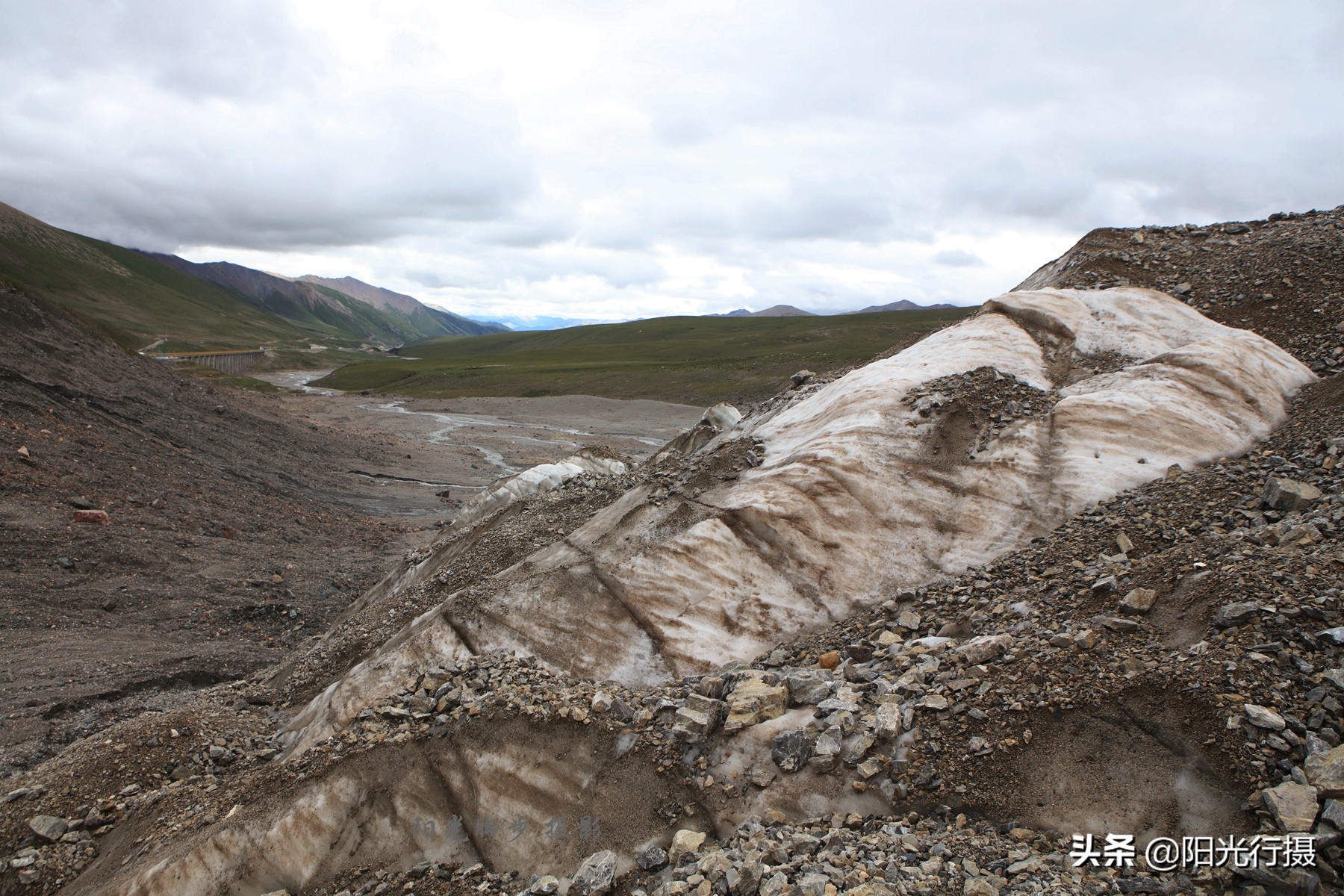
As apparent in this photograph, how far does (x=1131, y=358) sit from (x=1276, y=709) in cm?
915

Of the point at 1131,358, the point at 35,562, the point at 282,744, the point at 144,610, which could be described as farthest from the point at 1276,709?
the point at 35,562

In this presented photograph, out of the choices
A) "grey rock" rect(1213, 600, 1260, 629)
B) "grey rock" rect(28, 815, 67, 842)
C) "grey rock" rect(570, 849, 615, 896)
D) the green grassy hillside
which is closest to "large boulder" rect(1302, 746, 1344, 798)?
"grey rock" rect(1213, 600, 1260, 629)

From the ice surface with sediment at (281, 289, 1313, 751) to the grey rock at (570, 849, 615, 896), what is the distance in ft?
9.87

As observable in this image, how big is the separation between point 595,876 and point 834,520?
601 cm

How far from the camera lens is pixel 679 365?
365 ft

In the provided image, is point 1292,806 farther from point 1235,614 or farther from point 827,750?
point 827,750

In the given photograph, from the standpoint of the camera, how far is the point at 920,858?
563 cm

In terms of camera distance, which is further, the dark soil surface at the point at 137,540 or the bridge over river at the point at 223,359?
the bridge over river at the point at 223,359

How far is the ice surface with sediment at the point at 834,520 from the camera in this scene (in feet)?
33.0

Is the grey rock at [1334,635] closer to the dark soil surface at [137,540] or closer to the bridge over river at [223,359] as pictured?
the dark soil surface at [137,540]

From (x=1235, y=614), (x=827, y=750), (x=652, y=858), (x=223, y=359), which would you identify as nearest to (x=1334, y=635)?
(x=1235, y=614)

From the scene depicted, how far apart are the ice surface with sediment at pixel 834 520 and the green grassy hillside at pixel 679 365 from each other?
59740 mm

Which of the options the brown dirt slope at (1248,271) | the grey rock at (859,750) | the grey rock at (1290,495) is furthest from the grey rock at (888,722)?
the brown dirt slope at (1248,271)

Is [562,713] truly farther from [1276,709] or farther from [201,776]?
[1276,709]
